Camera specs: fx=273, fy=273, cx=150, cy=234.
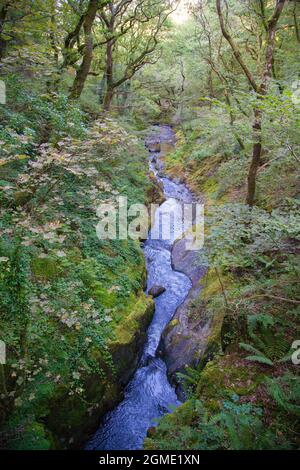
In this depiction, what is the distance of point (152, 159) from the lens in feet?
67.5

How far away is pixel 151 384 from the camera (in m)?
6.33

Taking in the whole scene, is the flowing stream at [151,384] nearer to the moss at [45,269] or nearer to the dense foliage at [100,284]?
the dense foliage at [100,284]

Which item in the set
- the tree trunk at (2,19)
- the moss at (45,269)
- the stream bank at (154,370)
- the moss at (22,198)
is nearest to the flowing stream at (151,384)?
the stream bank at (154,370)

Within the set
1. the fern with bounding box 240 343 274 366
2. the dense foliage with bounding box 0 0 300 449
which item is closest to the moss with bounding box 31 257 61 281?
the dense foliage with bounding box 0 0 300 449

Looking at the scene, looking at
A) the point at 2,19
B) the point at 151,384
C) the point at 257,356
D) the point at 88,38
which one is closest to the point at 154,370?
the point at 151,384

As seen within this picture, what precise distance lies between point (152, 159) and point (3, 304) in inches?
713

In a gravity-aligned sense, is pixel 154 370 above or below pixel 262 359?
below

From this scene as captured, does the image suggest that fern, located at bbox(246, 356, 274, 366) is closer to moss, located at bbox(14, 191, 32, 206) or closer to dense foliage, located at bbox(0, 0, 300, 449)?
dense foliage, located at bbox(0, 0, 300, 449)

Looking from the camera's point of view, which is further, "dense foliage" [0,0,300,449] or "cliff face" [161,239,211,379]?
"cliff face" [161,239,211,379]

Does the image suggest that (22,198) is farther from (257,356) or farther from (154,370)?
(257,356)

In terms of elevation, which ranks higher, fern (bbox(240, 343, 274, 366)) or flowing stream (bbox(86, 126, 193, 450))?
fern (bbox(240, 343, 274, 366))

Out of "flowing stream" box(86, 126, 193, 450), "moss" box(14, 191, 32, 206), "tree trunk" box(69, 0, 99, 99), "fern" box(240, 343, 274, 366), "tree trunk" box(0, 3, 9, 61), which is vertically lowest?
"flowing stream" box(86, 126, 193, 450)

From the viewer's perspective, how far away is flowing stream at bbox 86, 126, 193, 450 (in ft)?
17.4
